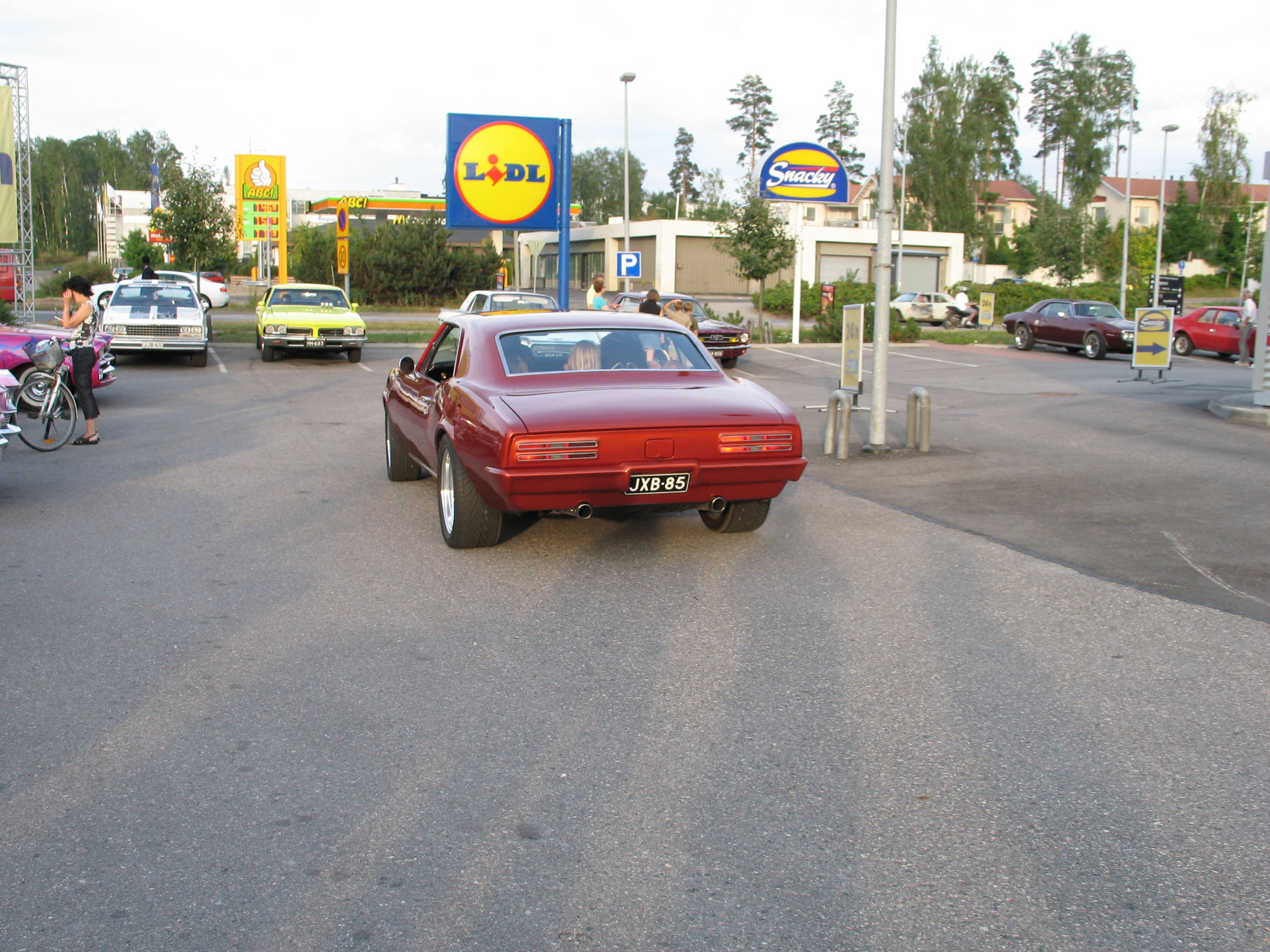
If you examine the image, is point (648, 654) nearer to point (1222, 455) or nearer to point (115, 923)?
point (115, 923)

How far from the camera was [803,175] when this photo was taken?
33594 millimetres

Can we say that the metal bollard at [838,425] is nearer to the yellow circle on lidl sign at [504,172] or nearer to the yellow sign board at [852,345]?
the yellow sign board at [852,345]

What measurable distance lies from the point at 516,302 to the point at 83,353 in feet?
32.3

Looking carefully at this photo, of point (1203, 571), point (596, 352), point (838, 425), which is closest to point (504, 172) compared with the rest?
point (838, 425)

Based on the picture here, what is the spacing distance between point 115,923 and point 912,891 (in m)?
2.12

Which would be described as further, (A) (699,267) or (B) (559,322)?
(A) (699,267)

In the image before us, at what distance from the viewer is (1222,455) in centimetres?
1241

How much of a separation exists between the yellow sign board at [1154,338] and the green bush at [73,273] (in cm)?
3433

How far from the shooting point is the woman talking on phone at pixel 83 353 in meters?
12.1

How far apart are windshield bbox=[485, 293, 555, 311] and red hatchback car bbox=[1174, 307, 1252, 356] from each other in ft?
65.1

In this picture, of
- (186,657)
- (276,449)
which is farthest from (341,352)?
(186,657)

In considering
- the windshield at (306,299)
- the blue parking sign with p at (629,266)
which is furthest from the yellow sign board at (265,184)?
the windshield at (306,299)

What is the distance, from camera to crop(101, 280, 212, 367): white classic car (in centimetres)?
2166

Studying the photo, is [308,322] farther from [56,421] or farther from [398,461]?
[398,461]
